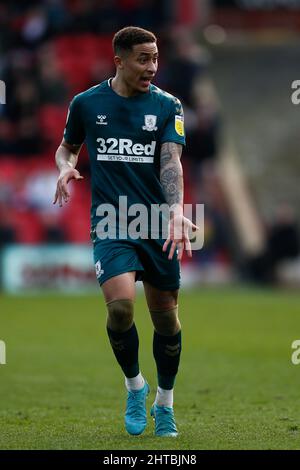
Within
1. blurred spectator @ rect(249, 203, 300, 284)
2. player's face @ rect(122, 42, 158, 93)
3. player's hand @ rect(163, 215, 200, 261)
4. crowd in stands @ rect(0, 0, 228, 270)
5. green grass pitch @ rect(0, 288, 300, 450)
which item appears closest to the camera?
player's hand @ rect(163, 215, 200, 261)

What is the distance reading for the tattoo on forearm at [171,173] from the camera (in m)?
7.50

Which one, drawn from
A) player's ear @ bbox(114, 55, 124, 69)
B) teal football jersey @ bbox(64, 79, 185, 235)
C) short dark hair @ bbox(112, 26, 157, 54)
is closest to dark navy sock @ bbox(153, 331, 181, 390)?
teal football jersey @ bbox(64, 79, 185, 235)

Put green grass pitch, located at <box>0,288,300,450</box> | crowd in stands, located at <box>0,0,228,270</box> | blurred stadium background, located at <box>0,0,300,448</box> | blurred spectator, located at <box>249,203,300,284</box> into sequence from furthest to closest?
blurred spectator, located at <box>249,203,300,284</box> → crowd in stands, located at <box>0,0,228,270</box> → blurred stadium background, located at <box>0,0,300,448</box> → green grass pitch, located at <box>0,288,300,450</box>

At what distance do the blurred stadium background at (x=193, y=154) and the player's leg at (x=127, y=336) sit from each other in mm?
6167

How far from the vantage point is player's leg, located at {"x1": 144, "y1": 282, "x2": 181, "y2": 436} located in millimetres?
7578

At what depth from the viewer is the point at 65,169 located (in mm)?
7707

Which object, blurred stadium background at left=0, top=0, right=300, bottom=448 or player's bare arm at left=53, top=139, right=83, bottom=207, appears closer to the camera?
player's bare arm at left=53, top=139, right=83, bottom=207

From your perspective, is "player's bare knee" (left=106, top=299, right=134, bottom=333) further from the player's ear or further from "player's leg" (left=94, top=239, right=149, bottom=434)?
the player's ear

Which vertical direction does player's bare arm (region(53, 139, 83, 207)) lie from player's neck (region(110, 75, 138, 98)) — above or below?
below

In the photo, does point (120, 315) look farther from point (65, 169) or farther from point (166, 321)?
point (65, 169)

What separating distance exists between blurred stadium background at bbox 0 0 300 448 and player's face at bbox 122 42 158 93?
21.6 ft

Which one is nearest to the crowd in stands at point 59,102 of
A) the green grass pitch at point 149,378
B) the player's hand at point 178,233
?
the green grass pitch at point 149,378

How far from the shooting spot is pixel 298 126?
92.6 feet

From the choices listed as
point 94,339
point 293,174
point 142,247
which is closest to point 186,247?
point 142,247
